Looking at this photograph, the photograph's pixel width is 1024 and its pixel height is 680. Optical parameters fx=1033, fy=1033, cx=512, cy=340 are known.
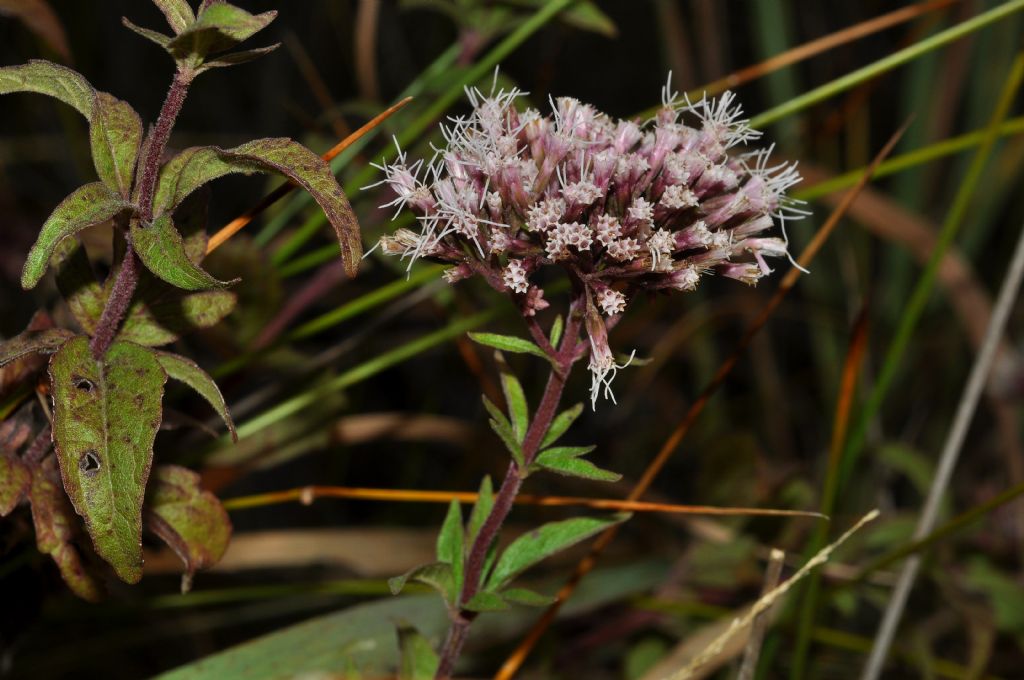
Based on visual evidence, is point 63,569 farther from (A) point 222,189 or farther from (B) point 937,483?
(A) point 222,189

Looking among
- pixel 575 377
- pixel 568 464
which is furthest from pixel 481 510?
pixel 575 377

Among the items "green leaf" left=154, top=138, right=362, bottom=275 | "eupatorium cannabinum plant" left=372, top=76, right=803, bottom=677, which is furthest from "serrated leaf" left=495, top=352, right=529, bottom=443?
"green leaf" left=154, top=138, right=362, bottom=275

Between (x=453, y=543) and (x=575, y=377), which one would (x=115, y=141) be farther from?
(x=575, y=377)

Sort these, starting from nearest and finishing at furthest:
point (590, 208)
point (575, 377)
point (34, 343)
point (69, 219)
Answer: point (69, 219) → point (34, 343) → point (590, 208) → point (575, 377)

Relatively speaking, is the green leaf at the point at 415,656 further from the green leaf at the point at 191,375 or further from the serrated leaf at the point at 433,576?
the green leaf at the point at 191,375

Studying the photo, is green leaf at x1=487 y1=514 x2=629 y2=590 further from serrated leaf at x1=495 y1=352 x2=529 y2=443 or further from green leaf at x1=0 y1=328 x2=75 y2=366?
green leaf at x1=0 y1=328 x2=75 y2=366

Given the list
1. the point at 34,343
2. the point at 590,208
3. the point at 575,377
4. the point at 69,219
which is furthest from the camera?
the point at 575,377

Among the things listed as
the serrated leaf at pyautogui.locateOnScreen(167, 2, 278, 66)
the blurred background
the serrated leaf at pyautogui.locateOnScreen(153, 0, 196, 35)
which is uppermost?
the serrated leaf at pyautogui.locateOnScreen(153, 0, 196, 35)
